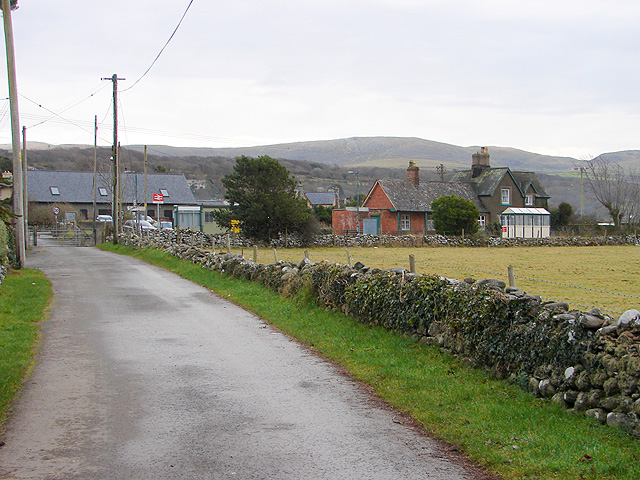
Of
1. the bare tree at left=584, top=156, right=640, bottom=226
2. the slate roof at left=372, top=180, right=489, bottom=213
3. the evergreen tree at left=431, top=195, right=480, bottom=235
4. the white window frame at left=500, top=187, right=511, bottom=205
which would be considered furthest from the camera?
the bare tree at left=584, top=156, right=640, bottom=226

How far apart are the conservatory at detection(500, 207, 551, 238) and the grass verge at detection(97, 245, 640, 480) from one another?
186 feet

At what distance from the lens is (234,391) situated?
879cm

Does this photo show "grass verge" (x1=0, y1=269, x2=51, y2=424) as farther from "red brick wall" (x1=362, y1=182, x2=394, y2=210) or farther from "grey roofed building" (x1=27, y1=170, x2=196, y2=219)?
"grey roofed building" (x1=27, y1=170, x2=196, y2=219)

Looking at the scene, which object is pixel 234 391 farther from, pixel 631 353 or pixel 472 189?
pixel 472 189

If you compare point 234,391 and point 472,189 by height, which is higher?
point 472,189

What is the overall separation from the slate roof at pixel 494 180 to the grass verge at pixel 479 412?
202 ft

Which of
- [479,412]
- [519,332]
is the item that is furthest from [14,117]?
[479,412]

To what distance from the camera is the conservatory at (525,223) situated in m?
67.2

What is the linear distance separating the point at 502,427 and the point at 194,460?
10.7 feet

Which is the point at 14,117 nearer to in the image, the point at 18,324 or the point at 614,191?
the point at 18,324

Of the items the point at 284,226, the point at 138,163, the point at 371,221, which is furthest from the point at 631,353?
the point at 138,163

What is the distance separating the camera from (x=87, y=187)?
8919 centimetres

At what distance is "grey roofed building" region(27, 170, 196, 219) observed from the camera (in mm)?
85438

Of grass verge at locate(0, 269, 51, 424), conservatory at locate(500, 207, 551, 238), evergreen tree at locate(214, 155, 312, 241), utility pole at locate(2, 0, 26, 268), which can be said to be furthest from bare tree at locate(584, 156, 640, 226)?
grass verge at locate(0, 269, 51, 424)
